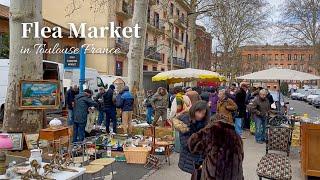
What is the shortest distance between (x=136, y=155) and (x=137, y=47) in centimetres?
953

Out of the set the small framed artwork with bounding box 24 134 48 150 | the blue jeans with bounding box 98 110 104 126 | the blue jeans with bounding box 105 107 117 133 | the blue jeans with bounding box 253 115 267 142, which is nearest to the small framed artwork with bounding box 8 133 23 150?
the small framed artwork with bounding box 24 134 48 150

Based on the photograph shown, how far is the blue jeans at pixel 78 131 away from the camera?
1252cm

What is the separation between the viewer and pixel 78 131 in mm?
12578

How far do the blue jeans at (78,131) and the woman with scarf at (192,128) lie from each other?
6979 millimetres

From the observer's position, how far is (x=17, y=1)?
10078 mm

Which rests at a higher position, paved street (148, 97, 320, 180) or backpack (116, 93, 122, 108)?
backpack (116, 93, 122, 108)

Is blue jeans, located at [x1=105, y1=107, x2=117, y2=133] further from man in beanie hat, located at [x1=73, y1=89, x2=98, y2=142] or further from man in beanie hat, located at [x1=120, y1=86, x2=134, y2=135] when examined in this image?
man in beanie hat, located at [x1=73, y1=89, x2=98, y2=142]

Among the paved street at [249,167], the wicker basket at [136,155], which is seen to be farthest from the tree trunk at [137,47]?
the wicker basket at [136,155]

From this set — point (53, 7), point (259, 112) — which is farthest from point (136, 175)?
point (53, 7)

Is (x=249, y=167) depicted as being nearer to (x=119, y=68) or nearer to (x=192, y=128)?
(x=192, y=128)

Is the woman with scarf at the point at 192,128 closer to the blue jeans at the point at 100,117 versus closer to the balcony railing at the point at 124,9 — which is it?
the blue jeans at the point at 100,117

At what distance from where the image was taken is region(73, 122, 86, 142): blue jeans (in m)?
12.5

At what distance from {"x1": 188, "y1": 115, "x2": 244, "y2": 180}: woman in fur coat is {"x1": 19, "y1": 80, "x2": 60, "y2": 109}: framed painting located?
6.12 m

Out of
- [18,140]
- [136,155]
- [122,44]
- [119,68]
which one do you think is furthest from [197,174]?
[119,68]
